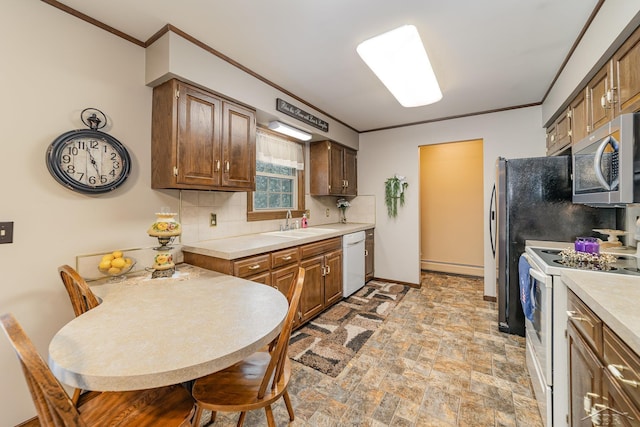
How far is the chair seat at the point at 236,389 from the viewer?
1.05 meters

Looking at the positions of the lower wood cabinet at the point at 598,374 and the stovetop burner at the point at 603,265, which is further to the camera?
the stovetop burner at the point at 603,265

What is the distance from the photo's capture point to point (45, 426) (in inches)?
25.2

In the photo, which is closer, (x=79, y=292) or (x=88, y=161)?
(x=79, y=292)

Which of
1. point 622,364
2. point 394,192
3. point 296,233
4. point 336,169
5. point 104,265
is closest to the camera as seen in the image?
point 622,364

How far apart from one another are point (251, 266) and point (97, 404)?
119 centimetres

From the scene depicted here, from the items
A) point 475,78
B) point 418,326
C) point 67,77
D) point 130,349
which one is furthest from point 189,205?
point 475,78

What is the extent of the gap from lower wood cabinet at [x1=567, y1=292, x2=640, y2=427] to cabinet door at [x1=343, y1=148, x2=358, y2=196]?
3119mm

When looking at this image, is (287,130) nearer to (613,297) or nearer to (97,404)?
(97,404)

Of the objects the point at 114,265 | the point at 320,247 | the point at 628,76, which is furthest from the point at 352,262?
the point at 628,76

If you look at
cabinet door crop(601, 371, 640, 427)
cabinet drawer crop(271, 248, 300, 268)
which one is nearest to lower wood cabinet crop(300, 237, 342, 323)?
cabinet drawer crop(271, 248, 300, 268)

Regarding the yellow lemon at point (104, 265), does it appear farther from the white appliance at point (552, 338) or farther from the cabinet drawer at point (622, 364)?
the white appliance at point (552, 338)

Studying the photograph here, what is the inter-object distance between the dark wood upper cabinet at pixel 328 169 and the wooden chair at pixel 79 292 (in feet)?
9.21

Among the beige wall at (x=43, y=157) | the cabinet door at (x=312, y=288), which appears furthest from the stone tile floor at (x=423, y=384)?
the beige wall at (x=43, y=157)

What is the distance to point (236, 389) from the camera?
3.78ft
